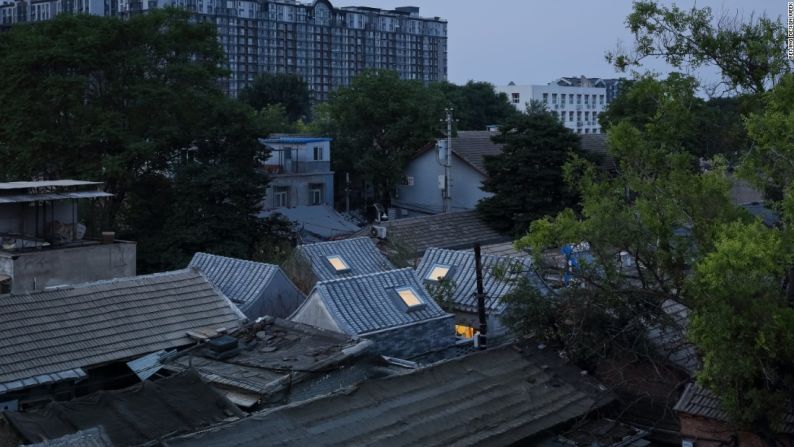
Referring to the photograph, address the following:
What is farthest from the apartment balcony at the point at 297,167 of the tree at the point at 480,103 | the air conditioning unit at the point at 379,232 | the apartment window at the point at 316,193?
the tree at the point at 480,103

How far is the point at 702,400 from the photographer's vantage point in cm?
1369

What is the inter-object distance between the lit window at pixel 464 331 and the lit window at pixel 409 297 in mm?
1962

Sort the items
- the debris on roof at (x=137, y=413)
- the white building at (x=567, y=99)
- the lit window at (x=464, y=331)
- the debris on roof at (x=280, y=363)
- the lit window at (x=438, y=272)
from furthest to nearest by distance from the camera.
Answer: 1. the white building at (x=567, y=99)
2. the lit window at (x=438, y=272)
3. the lit window at (x=464, y=331)
4. the debris on roof at (x=280, y=363)
5. the debris on roof at (x=137, y=413)

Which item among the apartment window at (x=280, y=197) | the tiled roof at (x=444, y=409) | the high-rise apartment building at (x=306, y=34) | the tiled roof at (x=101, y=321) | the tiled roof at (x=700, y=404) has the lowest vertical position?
the tiled roof at (x=700, y=404)

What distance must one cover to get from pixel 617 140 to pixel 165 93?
17404 mm

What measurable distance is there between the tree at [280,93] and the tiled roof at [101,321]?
48.3m

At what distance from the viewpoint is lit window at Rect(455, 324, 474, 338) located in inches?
761

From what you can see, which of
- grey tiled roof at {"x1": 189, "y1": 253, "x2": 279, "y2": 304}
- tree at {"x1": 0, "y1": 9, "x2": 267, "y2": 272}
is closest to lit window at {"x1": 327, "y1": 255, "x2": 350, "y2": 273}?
grey tiled roof at {"x1": 189, "y1": 253, "x2": 279, "y2": 304}

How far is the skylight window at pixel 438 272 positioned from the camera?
67.4 ft

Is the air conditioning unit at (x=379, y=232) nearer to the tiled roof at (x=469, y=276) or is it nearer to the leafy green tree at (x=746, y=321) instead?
the tiled roof at (x=469, y=276)

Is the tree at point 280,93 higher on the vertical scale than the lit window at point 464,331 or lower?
higher

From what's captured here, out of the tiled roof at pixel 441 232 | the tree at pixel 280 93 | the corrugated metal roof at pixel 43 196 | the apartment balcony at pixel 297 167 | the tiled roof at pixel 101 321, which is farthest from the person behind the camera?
the tree at pixel 280 93

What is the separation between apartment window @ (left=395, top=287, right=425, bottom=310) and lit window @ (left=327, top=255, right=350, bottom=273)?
14.4 feet

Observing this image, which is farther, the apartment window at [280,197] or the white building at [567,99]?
the white building at [567,99]
